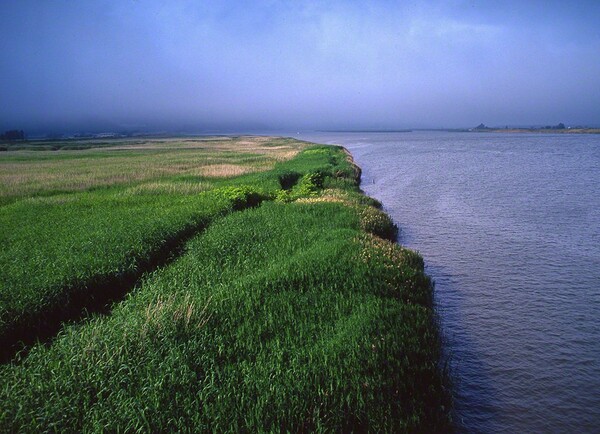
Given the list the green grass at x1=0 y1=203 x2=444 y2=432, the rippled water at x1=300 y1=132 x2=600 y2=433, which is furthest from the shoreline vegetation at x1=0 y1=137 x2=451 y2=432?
the rippled water at x1=300 y1=132 x2=600 y2=433

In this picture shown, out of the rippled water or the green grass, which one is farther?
the rippled water

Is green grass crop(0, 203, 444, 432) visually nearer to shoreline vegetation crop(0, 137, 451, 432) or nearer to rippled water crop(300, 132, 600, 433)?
shoreline vegetation crop(0, 137, 451, 432)

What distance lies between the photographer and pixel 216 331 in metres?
7.86

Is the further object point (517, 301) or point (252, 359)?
point (517, 301)

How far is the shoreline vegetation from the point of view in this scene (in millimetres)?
5879

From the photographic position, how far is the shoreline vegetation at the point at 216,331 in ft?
19.3

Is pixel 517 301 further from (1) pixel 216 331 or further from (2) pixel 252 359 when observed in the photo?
(1) pixel 216 331

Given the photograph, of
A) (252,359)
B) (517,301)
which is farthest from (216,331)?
(517,301)

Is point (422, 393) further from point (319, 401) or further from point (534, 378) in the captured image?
point (534, 378)


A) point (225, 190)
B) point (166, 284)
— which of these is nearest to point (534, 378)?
point (166, 284)

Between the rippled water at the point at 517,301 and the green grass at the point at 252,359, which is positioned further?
the rippled water at the point at 517,301

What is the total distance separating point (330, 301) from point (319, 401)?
297 cm

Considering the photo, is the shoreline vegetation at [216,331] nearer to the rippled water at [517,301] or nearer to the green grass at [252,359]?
the green grass at [252,359]

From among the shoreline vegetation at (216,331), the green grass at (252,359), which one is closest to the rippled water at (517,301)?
the shoreline vegetation at (216,331)
